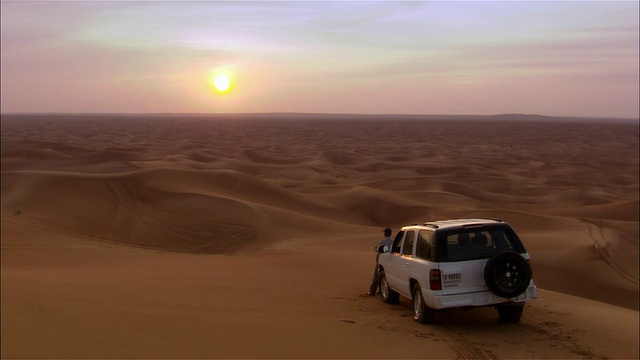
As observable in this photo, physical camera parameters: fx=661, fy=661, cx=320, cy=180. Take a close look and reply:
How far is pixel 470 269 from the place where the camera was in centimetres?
862

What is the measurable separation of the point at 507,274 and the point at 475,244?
64 cm

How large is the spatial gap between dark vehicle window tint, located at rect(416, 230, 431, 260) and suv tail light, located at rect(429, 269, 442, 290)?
0.94 feet

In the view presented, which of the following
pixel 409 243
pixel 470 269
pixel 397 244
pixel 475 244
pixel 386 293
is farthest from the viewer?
pixel 386 293

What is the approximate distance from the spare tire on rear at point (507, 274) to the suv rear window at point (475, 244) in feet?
0.79

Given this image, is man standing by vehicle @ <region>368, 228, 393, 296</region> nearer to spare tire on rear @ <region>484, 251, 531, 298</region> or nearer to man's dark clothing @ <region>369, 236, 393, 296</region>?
man's dark clothing @ <region>369, 236, 393, 296</region>

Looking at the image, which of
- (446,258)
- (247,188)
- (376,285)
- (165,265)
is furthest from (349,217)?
(446,258)

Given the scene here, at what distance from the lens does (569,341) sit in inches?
342

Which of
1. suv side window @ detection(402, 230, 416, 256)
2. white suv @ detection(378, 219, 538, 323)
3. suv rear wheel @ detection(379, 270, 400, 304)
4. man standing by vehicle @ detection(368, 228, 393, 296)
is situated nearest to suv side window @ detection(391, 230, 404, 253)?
man standing by vehicle @ detection(368, 228, 393, 296)

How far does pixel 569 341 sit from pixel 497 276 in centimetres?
135

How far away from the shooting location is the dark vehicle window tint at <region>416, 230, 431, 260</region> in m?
9.02

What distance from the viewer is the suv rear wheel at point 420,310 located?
9.11 m

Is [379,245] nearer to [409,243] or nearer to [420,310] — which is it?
[409,243]

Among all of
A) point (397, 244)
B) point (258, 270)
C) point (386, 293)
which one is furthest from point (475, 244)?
point (258, 270)

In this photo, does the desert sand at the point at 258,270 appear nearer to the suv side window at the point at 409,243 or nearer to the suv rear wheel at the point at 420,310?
the suv rear wheel at the point at 420,310
